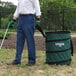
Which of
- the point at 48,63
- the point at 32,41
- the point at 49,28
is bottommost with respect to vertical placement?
the point at 49,28

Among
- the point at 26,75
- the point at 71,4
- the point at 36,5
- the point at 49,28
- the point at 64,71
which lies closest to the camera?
the point at 26,75

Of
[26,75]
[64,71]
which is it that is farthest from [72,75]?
[26,75]

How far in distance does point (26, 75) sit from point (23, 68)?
29.2 inches

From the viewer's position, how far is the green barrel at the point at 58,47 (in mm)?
7535

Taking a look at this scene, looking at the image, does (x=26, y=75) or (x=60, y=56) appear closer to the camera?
(x=26, y=75)

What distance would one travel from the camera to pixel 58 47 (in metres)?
7.56

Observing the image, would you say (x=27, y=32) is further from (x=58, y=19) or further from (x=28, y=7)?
(x=58, y=19)

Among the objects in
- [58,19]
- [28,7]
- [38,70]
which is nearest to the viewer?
[38,70]

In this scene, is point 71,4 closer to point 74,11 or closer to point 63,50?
point 74,11

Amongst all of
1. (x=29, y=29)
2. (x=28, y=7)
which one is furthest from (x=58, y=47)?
(x=28, y=7)

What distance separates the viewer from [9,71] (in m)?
6.72

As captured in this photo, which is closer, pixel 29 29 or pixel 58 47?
pixel 29 29

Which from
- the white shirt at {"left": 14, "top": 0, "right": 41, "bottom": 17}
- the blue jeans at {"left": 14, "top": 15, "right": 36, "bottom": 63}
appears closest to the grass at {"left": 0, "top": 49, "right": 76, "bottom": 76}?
the blue jeans at {"left": 14, "top": 15, "right": 36, "bottom": 63}

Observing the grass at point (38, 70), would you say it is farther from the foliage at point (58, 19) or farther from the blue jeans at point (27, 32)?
the foliage at point (58, 19)
